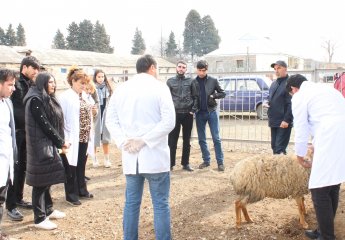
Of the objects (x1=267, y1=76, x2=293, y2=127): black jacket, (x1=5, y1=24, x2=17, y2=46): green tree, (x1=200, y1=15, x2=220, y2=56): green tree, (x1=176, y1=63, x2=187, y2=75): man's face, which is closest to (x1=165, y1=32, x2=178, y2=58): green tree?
(x1=200, y1=15, x2=220, y2=56): green tree

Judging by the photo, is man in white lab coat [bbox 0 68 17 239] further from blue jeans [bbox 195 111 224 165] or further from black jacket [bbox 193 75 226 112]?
blue jeans [bbox 195 111 224 165]

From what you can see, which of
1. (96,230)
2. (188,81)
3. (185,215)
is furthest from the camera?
(188,81)

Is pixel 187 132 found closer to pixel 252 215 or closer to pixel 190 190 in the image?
pixel 190 190

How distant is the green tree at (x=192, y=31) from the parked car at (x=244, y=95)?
8495 cm

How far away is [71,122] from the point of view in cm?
553

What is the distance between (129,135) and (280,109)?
3378 mm

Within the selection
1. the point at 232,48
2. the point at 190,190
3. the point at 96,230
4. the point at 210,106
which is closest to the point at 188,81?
the point at 210,106

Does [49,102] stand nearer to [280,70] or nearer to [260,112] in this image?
[280,70]

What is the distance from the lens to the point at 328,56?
79750mm

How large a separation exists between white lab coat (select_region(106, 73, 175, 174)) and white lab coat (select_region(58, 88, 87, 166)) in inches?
69.0

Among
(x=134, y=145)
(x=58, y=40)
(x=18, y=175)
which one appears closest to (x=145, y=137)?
(x=134, y=145)

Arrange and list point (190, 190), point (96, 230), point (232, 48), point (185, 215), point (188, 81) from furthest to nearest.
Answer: point (232, 48), point (188, 81), point (190, 190), point (185, 215), point (96, 230)

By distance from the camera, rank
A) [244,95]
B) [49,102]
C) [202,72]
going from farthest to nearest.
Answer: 1. [244,95]
2. [202,72]
3. [49,102]

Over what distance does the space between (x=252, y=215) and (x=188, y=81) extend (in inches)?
121
